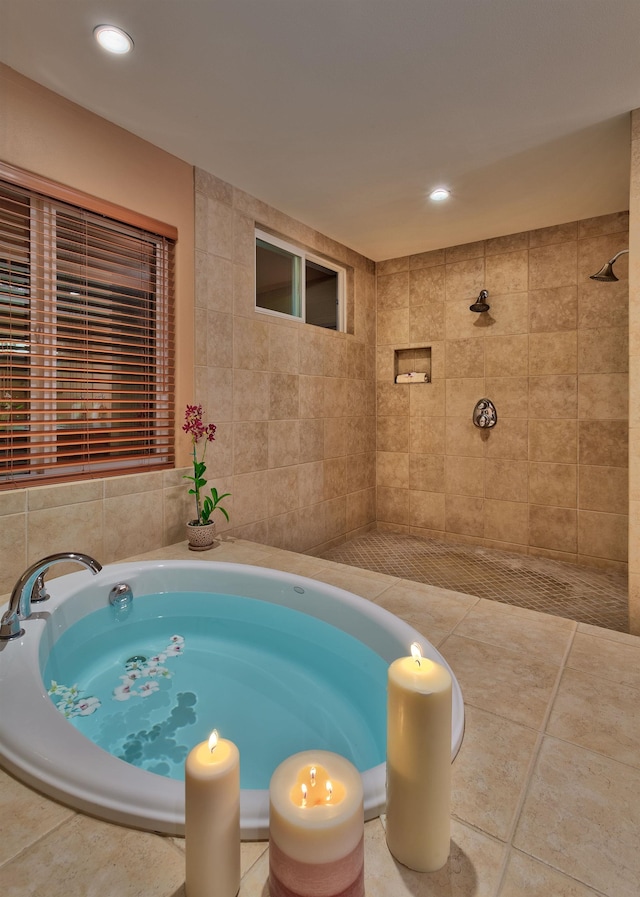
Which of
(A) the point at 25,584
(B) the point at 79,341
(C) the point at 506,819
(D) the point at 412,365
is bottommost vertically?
(C) the point at 506,819

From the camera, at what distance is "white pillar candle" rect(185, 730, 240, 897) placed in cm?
69

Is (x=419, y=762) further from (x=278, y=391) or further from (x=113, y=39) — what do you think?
(x=278, y=391)

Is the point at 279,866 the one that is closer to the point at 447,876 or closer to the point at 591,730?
the point at 447,876

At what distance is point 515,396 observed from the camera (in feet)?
12.3

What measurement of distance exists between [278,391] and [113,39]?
1.97 m

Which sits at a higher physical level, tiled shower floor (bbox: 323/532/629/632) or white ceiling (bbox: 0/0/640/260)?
white ceiling (bbox: 0/0/640/260)

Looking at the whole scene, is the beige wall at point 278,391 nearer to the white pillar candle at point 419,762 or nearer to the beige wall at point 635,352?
the beige wall at point 635,352

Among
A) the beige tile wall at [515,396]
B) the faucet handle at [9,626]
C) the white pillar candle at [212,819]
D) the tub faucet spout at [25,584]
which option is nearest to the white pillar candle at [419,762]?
the white pillar candle at [212,819]

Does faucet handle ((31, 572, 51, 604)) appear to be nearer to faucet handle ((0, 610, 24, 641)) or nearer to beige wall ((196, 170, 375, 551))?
faucet handle ((0, 610, 24, 641))

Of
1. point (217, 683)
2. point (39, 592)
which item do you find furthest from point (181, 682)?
point (39, 592)

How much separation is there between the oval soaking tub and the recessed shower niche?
263cm

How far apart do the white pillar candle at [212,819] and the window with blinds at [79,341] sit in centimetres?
170

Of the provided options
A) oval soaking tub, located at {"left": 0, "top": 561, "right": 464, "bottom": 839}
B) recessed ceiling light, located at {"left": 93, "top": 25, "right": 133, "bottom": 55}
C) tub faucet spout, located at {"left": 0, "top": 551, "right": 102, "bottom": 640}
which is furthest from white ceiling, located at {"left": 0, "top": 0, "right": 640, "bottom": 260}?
oval soaking tub, located at {"left": 0, "top": 561, "right": 464, "bottom": 839}

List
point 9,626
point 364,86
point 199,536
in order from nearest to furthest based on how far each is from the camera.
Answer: point 9,626, point 364,86, point 199,536
